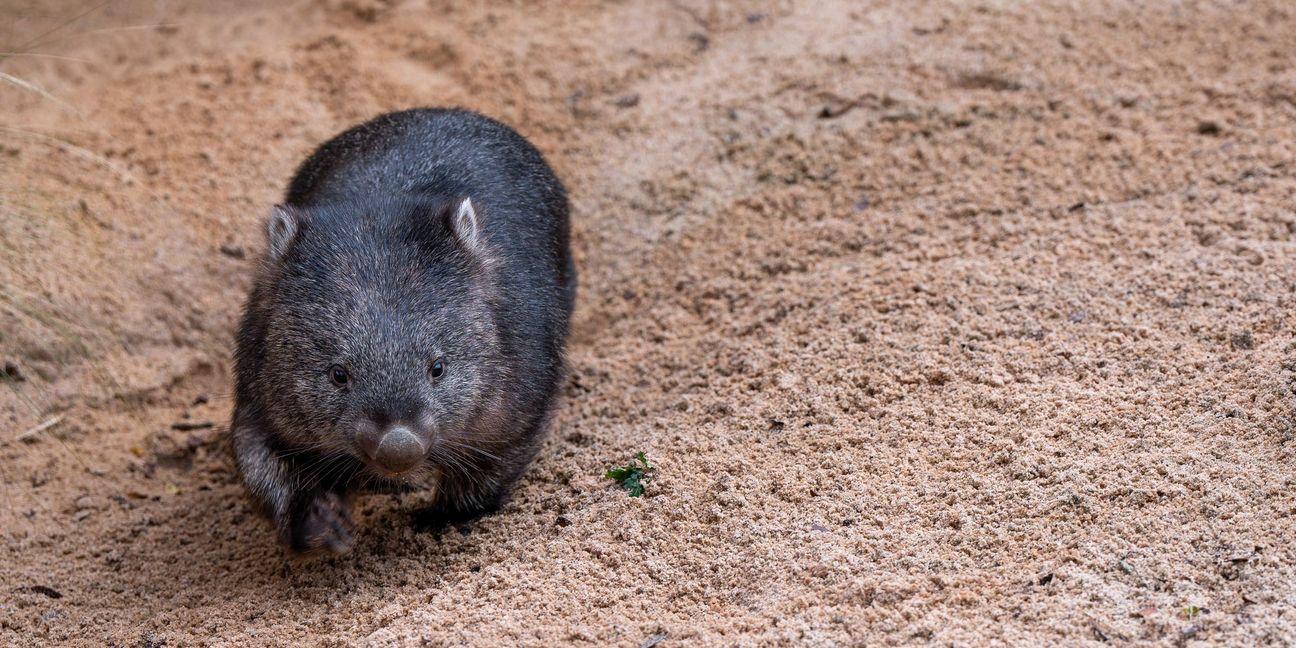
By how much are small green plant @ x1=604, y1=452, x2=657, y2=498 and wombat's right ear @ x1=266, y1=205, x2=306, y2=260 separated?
58.5 inches

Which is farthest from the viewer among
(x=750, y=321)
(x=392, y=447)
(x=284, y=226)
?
(x=750, y=321)

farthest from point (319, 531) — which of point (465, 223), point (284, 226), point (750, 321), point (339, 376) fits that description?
point (750, 321)

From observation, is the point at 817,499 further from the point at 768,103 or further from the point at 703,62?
the point at 703,62

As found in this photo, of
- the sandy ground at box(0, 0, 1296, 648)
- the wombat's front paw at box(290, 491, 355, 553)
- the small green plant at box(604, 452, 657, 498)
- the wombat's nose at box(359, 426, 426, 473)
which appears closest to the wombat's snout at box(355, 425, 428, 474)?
the wombat's nose at box(359, 426, 426, 473)

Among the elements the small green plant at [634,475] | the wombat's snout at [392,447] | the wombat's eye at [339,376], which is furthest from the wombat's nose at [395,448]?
the small green plant at [634,475]

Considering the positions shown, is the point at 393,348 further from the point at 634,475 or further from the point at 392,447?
the point at 634,475

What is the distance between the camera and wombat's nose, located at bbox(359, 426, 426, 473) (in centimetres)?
400

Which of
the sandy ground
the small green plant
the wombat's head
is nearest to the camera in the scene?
the sandy ground

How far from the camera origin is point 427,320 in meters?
4.38

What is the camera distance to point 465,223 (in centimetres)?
470

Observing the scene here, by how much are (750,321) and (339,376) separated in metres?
2.06

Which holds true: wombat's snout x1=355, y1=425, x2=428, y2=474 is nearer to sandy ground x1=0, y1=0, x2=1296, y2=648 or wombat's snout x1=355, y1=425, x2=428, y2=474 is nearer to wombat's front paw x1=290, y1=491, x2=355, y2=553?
sandy ground x1=0, y1=0, x2=1296, y2=648

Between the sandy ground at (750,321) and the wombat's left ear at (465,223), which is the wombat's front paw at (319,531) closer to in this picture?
the sandy ground at (750,321)

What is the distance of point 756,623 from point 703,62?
4466 mm
